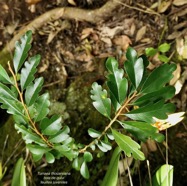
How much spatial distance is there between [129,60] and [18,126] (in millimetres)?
311

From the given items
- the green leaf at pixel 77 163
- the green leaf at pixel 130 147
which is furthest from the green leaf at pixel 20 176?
the green leaf at pixel 130 147

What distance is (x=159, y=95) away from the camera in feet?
2.70

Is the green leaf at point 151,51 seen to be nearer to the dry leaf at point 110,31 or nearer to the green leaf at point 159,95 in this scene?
the dry leaf at point 110,31

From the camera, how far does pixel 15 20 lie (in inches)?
68.7

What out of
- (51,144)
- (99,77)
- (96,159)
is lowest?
(96,159)

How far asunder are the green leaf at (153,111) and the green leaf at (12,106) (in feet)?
0.89

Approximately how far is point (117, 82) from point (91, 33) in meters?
0.85

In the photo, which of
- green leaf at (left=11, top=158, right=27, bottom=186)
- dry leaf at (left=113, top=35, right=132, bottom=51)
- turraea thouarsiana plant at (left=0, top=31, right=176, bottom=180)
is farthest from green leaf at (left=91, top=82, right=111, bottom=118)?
dry leaf at (left=113, top=35, right=132, bottom=51)

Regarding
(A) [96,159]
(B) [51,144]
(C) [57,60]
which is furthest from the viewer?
(C) [57,60]

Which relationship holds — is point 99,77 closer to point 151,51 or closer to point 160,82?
point 151,51

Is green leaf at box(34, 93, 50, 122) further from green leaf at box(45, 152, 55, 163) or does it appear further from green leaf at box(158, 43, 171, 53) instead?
green leaf at box(158, 43, 171, 53)

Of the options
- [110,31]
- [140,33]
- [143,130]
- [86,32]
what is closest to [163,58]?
[140,33]

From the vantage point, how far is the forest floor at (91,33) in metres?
1.50

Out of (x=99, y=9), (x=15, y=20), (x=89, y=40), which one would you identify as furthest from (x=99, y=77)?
(x=15, y=20)
